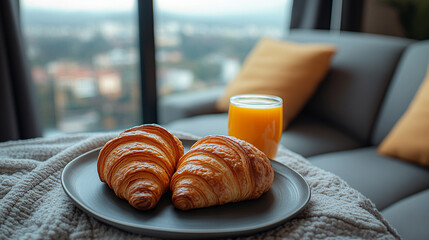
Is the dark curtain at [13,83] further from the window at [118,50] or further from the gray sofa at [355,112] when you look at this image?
the gray sofa at [355,112]

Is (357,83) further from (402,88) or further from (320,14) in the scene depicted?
(320,14)

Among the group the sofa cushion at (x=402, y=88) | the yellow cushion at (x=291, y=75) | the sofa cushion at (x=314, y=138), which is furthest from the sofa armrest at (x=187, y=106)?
the sofa cushion at (x=402, y=88)

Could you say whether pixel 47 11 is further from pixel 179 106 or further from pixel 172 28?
pixel 179 106

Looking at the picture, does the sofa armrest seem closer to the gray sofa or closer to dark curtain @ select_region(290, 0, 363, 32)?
the gray sofa

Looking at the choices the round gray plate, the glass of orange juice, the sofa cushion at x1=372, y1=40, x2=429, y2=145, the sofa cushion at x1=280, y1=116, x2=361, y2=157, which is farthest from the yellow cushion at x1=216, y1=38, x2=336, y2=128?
the round gray plate

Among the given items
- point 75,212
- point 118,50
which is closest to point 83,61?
point 118,50

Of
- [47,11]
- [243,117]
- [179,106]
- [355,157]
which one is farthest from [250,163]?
[47,11]
